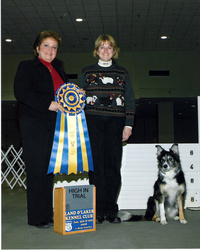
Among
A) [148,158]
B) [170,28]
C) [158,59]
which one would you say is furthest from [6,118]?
[148,158]

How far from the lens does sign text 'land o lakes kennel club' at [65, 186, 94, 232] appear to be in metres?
2.23

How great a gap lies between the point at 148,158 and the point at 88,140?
99 centimetres

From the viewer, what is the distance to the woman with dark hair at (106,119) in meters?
2.51

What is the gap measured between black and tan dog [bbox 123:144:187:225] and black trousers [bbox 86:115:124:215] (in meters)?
0.26

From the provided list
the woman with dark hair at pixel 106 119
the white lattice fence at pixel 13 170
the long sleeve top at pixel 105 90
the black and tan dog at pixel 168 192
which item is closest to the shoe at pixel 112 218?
the woman with dark hair at pixel 106 119

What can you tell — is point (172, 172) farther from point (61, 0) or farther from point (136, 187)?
point (61, 0)

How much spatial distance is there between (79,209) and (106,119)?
2.18 ft

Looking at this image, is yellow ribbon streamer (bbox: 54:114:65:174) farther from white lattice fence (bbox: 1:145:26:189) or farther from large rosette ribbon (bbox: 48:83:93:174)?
white lattice fence (bbox: 1:145:26:189)

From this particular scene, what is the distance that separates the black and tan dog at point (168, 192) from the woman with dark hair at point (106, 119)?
0.94 feet

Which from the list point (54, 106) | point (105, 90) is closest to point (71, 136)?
point (54, 106)

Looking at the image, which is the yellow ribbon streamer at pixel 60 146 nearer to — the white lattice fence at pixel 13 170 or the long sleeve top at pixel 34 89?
the long sleeve top at pixel 34 89

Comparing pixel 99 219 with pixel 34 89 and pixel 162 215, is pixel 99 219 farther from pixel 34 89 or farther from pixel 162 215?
pixel 34 89

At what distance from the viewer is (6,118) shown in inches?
643

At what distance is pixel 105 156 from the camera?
2570 millimetres
